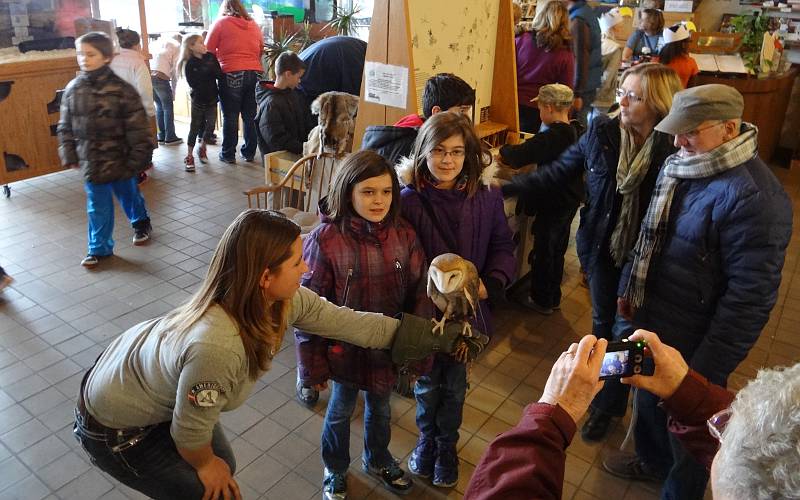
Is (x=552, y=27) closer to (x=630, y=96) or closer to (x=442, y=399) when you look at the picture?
(x=630, y=96)

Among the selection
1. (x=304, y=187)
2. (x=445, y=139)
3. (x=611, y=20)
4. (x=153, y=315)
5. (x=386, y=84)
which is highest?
(x=611, y=20)

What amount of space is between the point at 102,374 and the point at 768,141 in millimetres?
7952

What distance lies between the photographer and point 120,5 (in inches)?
255

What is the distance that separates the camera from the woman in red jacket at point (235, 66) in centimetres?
638

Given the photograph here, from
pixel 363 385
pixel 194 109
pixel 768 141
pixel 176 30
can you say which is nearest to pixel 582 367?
pixel 363 385

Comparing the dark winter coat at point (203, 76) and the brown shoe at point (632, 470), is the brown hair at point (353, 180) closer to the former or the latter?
the brown shoe at point (632, 470)

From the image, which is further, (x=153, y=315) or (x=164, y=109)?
(x=164, y=109)

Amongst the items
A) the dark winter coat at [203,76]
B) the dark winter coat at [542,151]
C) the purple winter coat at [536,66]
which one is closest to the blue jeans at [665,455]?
the dark winter coat at [542,151]

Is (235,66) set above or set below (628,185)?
above

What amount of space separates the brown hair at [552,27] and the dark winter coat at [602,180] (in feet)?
5.69

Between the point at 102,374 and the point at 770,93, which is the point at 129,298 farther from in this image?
the point at 770,93

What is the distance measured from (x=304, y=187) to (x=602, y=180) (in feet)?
6.92

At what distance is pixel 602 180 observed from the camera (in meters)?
2.61

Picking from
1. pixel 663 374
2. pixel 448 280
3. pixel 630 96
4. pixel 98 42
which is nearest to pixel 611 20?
pixel 630 96
